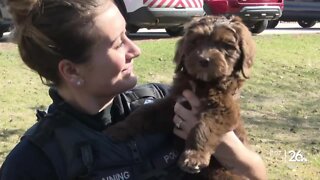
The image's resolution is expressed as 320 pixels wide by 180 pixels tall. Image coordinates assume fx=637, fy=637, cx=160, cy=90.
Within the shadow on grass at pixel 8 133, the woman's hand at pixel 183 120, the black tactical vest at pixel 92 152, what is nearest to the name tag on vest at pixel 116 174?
the black tactical vest at pixel 92 152

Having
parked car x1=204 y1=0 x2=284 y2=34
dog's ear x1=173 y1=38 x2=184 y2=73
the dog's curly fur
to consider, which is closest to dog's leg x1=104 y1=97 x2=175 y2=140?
the dog's curly fur

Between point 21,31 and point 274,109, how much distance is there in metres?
6.12

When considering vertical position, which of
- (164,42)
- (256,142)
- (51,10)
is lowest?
(164,42)

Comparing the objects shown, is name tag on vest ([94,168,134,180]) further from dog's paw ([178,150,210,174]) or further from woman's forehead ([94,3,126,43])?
woman's forehead ([94,3,126,43])

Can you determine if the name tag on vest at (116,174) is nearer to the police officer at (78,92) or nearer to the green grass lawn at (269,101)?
the police officer at (78,92)

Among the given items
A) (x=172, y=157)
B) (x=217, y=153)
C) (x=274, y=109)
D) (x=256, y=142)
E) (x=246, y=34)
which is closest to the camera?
(x=172, y=157)

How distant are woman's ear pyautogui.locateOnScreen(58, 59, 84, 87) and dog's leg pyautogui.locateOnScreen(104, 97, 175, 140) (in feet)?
0.85

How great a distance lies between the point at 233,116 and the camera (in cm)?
316

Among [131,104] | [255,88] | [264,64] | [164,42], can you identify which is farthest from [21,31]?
[164,42]

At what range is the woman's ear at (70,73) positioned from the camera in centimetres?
257

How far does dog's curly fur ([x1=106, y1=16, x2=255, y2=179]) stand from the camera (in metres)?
3.02

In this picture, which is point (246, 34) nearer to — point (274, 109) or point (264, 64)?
point (274, 109)

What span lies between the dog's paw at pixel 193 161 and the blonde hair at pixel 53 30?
631mm

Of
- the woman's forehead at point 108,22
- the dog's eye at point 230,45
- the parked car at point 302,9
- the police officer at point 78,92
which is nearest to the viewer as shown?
the police officer at point 78,92
